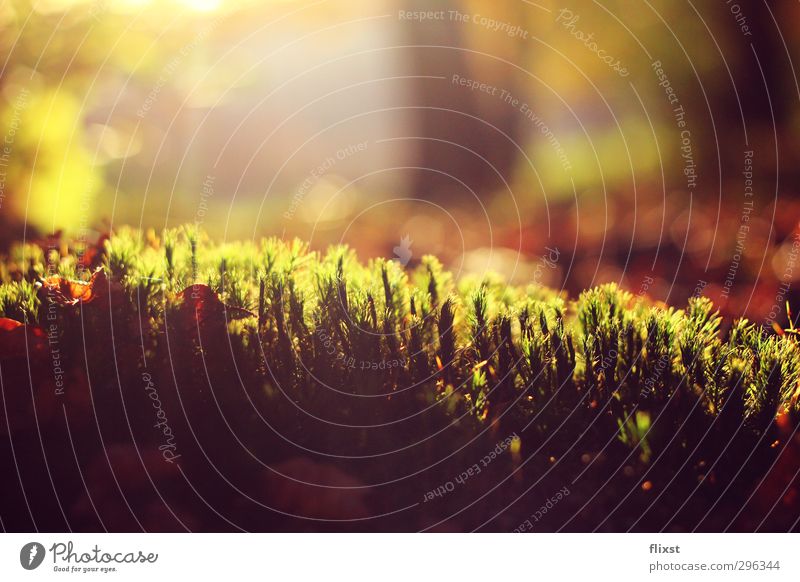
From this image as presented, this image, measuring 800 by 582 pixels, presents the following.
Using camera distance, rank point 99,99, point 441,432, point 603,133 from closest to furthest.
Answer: point 441,432
point 99,99
point 603,133
